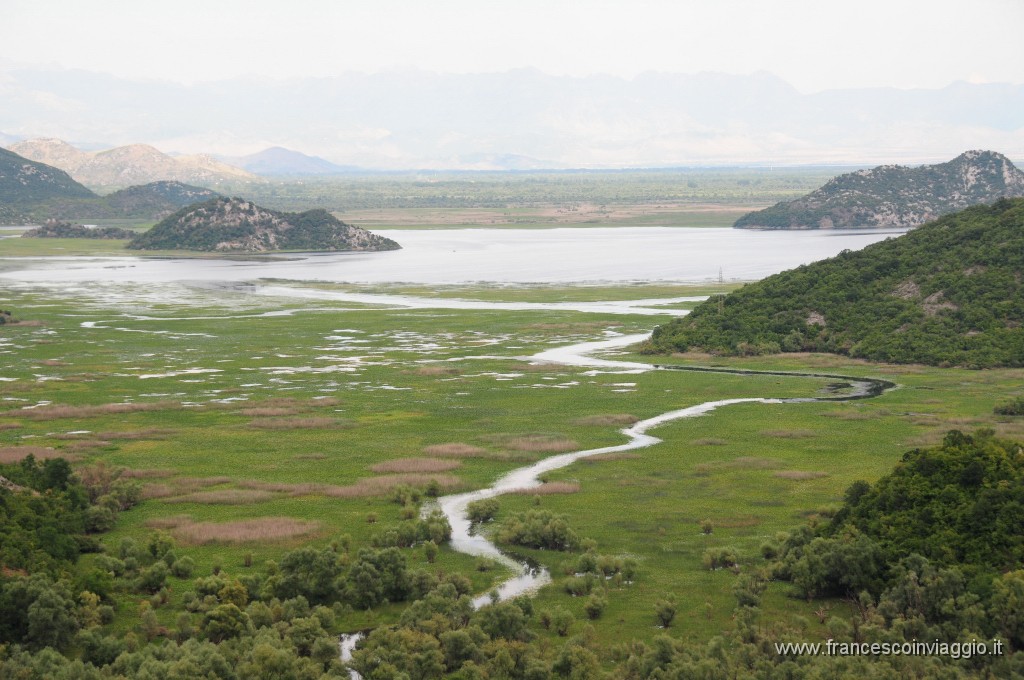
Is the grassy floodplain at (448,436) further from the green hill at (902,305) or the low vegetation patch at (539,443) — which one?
the green hill at (902,305)

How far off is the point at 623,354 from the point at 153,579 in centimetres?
5999

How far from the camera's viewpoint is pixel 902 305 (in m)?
94.7

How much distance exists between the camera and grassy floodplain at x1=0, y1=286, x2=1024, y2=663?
42000mm

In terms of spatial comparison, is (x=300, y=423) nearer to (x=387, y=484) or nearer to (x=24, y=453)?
(x=24, y=453)

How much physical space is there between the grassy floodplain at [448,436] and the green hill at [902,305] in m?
4.27

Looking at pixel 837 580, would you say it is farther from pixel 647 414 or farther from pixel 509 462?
pixel 647 414

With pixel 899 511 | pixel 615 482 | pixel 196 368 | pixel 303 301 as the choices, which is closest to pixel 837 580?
pixel 899 511

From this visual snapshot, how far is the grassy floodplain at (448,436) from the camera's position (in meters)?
42.0

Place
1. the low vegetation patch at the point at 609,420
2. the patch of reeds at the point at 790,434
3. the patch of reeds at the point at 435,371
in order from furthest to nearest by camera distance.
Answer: the patch of reeds at the point at 435,371
the low vegetation patch at the point at 609,420
the patch of reeds at the point at 790,434

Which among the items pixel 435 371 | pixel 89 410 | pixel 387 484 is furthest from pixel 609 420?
pixel 89 410

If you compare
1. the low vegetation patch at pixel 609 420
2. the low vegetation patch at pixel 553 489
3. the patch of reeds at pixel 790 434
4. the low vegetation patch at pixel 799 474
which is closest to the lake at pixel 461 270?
the low vegetation patch at pixel 609 420

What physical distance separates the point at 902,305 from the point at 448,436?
1899 inches

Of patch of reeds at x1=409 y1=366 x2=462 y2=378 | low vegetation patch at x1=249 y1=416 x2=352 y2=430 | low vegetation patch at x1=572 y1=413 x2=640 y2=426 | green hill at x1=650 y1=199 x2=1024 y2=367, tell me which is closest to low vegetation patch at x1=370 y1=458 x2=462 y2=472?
low vegetation patch at x1=249 y1=416 x2=352 y2=430

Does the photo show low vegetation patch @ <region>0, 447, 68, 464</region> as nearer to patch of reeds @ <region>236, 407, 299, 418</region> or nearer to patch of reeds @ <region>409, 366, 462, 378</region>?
patch of reeds @ <region>236, 407, 299, 418</region>
